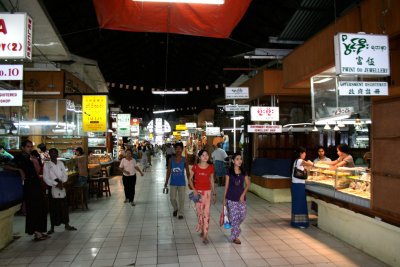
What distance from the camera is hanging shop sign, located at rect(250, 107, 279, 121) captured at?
11320 mm

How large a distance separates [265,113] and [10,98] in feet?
24.1

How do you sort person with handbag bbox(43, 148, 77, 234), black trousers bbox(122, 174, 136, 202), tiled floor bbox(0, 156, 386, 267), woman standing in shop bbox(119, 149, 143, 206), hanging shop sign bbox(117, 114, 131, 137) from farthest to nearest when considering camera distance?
hanging shop sign bbox(117, 114, 131, 137)
black trousers bbox(122, 174, 136, 202)
woman standing in shop bbox(119, 149, 143, 206)
person with handbag bbox(43, 148, 77, 234)
tiled floor bbox(0, 156, 386, 267)

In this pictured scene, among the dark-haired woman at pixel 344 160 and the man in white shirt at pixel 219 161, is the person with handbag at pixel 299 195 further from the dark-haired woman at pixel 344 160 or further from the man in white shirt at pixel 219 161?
the man in white shirt at pixel 219 161

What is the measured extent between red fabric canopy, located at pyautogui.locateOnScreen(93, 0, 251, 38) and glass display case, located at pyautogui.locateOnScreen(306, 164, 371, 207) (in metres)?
3.70

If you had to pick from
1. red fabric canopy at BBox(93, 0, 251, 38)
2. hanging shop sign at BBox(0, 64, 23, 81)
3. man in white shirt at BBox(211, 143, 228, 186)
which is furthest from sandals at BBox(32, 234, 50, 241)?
man in white shirt at BBox(211, 143, 228, 186)

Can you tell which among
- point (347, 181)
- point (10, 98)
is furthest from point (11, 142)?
point (347, 181)

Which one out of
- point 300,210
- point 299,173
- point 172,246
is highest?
point 299,173

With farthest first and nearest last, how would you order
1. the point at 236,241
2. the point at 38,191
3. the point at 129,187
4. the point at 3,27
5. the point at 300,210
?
the point at 129,187 → the point at 300,210 → the point at 38,191 → the point at 236,241 → the point at 3,27

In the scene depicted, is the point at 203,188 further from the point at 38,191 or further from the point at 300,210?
the point at 38,191

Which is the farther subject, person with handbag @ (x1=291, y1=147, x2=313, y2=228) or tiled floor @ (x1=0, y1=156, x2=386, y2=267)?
person with handbag @ (x1=291, y1=147, x2=313, y2=228)

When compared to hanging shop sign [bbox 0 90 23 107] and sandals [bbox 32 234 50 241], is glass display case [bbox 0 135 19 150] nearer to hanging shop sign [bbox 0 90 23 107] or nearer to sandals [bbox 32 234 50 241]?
hanging shop sign [bbox 0 90 23 107]

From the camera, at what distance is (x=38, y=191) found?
6.70 meters

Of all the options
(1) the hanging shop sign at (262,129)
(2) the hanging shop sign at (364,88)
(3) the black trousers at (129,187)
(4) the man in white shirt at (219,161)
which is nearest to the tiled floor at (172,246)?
(3) the black trousers at (129,187)

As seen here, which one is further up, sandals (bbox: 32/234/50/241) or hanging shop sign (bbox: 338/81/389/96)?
hanging shop sign (bbox: 338/81/389/96)
